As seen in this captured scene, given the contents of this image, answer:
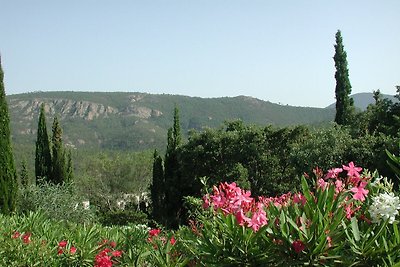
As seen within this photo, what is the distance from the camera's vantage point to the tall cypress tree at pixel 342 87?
2320 cm

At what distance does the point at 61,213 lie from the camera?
1595 cm

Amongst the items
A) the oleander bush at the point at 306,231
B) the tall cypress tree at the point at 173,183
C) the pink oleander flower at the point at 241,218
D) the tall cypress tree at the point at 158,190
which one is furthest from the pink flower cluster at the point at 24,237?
the tall cypress tree at the point at 158,190

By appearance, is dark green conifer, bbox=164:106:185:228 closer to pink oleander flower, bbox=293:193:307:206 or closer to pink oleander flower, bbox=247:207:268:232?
pink oleander flower, bbox=293:193:307:206

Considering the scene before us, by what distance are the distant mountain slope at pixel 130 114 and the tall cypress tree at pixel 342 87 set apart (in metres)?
77.6

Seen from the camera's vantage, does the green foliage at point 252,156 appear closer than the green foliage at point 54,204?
No

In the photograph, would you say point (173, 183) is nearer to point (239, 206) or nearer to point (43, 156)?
point (43, 156)

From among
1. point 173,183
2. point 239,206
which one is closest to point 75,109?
point 173,183

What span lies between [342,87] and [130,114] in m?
108

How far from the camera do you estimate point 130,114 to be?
420 feet

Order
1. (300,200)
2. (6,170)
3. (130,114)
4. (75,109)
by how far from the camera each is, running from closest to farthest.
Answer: (300,200) → (6,170) → (75,109) → (130,114)

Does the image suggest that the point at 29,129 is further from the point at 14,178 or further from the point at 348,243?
the point at 348,243

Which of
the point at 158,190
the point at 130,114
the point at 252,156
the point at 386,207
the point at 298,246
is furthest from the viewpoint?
the point at 130,114

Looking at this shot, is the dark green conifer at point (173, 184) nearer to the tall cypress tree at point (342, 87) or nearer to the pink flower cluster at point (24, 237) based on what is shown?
the tall cypress tree at point (342, 87)

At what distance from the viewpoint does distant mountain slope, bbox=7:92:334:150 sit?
109 meters
